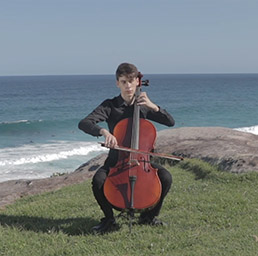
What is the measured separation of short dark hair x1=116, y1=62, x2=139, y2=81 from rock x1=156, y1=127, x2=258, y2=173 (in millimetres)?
3765

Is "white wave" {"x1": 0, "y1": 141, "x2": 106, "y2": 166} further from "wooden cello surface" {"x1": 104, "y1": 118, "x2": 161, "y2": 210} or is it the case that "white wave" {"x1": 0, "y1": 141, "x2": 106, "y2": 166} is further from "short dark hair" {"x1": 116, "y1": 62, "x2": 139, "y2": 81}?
"wooden cello surface" {"x1": 104, "y1": 118, "x2": 161, "y2": 210}

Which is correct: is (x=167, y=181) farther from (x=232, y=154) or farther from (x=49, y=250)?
(x=232, y=154)

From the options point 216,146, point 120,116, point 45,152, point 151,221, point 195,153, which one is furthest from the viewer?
point 45,152

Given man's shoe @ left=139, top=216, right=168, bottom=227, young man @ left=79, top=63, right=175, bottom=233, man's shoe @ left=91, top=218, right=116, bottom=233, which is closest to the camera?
young man @ left=79, top=63, right=175, bottom=233

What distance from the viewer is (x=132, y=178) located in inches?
181

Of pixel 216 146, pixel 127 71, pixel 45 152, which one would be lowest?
pixel 45 152

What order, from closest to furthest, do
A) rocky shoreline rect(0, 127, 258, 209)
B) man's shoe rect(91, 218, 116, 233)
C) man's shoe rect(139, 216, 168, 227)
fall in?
man's shoe rect(91, 218, 116, 233), man's shoe rect(139, 216, 168, 227), rocky shoreline rect(0, 127, 258, 209)

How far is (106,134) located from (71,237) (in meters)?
1.27

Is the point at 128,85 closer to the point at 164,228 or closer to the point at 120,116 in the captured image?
the point at 120,116

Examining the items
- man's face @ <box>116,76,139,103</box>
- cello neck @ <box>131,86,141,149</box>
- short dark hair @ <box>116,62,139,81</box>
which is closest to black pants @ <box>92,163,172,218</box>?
cello neck @ <box>131,86,141,149</box>

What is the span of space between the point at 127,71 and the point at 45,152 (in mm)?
17656

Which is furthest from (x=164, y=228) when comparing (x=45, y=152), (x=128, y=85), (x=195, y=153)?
(x=45, y=152)

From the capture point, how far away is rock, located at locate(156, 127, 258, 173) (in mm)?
8336

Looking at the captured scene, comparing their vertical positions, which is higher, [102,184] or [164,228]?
[102,184]
